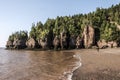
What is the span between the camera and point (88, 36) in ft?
341

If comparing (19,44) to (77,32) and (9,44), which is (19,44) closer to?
(9,44)

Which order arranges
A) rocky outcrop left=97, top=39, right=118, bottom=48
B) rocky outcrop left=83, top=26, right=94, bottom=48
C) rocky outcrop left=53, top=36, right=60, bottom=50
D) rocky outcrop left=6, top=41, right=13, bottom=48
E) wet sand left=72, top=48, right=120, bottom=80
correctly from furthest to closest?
1. rocky outcrop left=6, top=41, right=13, bottom=48
2. rocky outcrop left=53, top=36, right=60, bottom=50
3. rocky outcrop left=83, top=26, right=94, bottom=48
4. rocky outcrop left=97, top=39, right=118, bottom=48
5. wet sand left=72, top=48, right=120, bottom=80

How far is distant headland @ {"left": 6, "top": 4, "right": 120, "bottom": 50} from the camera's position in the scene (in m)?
94.0

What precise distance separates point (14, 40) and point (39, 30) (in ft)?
72.2

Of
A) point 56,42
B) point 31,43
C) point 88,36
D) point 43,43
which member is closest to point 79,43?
point 88,36

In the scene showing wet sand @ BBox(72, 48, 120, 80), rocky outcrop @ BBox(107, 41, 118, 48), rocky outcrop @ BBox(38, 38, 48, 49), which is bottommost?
wet sand @ BBox(72, 48, 120, 80)

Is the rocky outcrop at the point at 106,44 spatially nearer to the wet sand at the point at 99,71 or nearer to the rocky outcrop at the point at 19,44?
the wet sand at the point at 99,71

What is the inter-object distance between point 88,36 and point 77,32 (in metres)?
10.0

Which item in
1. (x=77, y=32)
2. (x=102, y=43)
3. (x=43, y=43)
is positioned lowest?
(x=102, y=43)

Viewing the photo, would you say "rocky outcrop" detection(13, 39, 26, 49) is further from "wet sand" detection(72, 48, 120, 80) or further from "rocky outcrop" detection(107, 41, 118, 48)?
"wet sand" detection(72, 48, 120, 80)

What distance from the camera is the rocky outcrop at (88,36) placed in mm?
101125

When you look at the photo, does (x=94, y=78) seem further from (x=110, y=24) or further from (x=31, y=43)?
(x=31, y=43)

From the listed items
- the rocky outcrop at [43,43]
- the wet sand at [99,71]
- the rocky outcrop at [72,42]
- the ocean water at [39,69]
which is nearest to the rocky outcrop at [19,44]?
the rocky outcrop at [43,43]

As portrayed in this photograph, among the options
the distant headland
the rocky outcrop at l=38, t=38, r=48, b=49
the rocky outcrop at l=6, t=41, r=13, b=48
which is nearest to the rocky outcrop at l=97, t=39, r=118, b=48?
the distant headland
